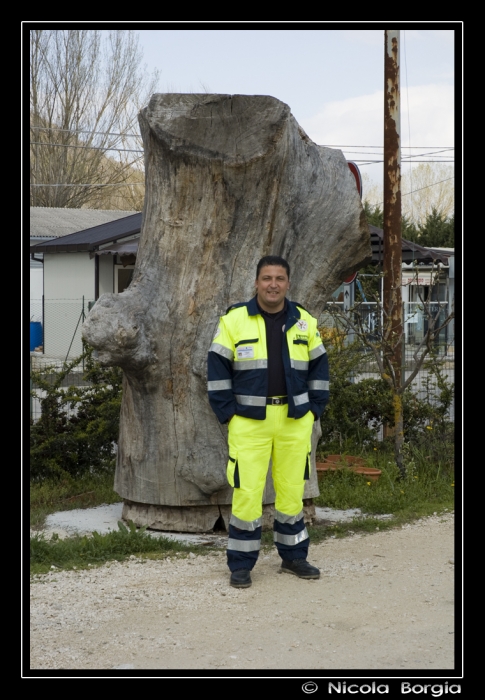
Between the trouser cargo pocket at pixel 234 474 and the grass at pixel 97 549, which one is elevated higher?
the trouser cargo pocket at pixel 234 474

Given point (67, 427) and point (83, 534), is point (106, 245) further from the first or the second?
point (83, 534)

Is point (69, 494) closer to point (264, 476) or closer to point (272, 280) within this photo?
point (264, 476)

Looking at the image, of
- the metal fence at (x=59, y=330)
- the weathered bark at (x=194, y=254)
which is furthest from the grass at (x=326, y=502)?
the metal fence at (x=59, y=330)

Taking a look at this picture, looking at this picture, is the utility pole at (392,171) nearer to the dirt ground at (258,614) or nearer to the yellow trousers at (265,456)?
the dirt ground at (258,614)

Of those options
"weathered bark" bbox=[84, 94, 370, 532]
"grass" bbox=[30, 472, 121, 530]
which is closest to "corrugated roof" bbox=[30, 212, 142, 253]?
"grass" bbox=[30, 472, 121, 530]

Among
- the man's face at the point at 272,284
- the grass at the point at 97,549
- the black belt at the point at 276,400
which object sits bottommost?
the grass at the point at 97,549

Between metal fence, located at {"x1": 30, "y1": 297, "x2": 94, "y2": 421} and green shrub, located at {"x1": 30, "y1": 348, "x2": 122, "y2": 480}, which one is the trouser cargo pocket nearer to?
green shrub, located at {"x1": 30, "y1": 348, "x2": 122, "y2": 480}

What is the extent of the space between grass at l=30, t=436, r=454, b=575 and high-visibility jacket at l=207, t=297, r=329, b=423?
1.42 meters

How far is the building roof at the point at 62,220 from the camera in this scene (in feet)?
100

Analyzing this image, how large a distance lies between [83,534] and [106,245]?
646 inches

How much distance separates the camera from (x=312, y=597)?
216 inches

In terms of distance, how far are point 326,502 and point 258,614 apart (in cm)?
307

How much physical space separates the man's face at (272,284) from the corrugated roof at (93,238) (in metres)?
16.3

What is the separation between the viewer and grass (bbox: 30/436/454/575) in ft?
21.0
